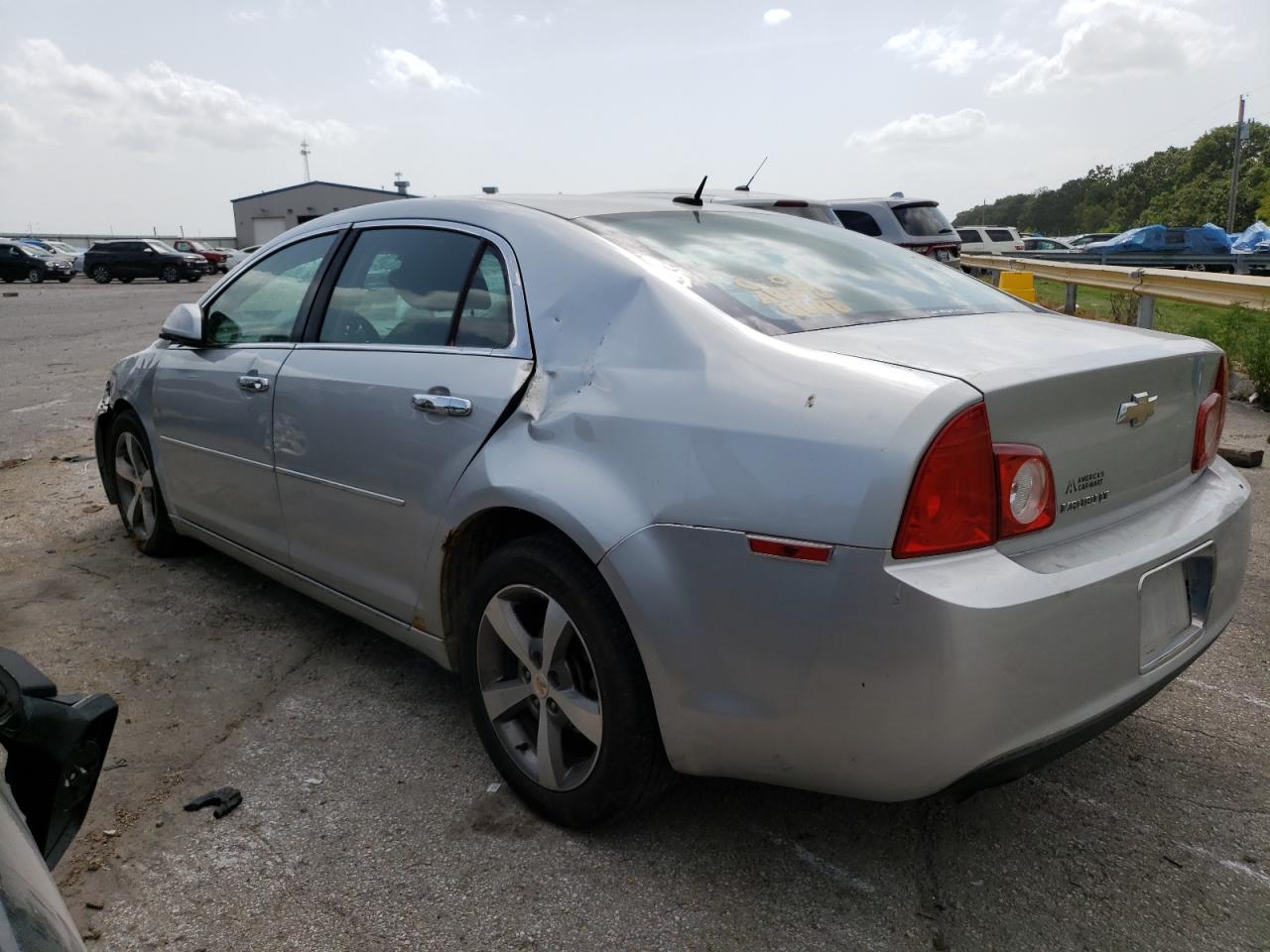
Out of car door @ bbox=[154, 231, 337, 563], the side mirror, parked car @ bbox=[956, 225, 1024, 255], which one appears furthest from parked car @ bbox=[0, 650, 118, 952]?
parked car @ bbox=[956, 225, 1024, 255]

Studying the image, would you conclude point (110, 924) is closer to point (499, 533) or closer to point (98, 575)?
point (499, 533)

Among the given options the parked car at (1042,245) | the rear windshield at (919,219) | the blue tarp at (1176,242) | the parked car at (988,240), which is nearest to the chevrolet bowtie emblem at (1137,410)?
the rear windshield at (919,219)

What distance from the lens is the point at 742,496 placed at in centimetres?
202

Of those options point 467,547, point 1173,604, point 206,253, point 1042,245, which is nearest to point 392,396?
Answer: point 467,547

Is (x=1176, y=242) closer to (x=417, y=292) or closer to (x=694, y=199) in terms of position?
(x=694, y=199)

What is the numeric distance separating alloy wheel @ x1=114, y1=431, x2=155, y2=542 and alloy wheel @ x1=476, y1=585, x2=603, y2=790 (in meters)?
2.56

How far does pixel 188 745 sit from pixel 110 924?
0.83 metres

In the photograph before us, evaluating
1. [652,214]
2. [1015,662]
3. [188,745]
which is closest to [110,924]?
[188,745]

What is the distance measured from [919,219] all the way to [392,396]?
12762mm

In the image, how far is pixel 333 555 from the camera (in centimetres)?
323

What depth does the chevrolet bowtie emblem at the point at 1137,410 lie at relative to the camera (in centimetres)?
224

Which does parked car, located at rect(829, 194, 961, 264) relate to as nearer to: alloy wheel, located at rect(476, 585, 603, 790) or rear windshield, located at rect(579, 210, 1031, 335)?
rear windshield, located at rect(579, 210, 1031, 335)

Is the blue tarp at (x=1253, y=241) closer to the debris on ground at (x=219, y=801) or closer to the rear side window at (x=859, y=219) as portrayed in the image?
the rear side window at (x=859, y=219)

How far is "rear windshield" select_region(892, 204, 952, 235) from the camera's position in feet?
46.2
